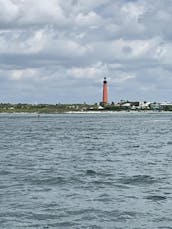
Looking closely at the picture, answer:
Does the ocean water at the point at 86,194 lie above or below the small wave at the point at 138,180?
below

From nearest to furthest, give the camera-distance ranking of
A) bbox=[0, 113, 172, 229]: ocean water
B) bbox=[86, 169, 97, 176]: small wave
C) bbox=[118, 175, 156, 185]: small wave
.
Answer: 1. bbox=[0, 113, 172, 229]: ocean water
2. bbox=[118, 175, 156, 185]: small wave
3. bbox=[86, 169, 97, 176]: small wave

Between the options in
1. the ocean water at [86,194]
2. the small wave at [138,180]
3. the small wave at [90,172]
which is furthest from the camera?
the small wave at [90,172]

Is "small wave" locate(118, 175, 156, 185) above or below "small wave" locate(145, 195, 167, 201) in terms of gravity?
above

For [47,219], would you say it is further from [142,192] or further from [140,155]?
[140,155]

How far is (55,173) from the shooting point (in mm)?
41688

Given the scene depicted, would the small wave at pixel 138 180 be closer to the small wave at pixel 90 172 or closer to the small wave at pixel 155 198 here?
the small wave at pixel 90 172

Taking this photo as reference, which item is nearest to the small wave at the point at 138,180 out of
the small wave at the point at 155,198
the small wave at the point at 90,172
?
the small wave at the point at 90,172

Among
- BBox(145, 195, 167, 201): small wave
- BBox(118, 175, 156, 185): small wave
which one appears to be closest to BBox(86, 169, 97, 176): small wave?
BBox(118, 175, 156, 185): small wave

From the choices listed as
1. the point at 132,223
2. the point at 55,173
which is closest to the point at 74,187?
the point at 55,173

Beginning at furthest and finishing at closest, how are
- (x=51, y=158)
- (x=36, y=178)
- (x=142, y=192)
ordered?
(x=51, y=158)
(x=36, y=178)
(x=142, y=192)

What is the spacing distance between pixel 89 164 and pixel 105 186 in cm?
1453

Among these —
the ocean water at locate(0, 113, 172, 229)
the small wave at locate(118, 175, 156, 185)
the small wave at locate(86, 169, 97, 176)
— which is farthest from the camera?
the small wave at locate(86, 169, 97, 176)

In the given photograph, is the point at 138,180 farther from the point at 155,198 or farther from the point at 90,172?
the point at 155,198

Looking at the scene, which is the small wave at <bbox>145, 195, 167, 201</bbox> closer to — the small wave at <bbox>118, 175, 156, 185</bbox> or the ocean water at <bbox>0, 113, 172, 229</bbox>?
the ocean water at <bbox>0, 113, 172, 229</bbox>
